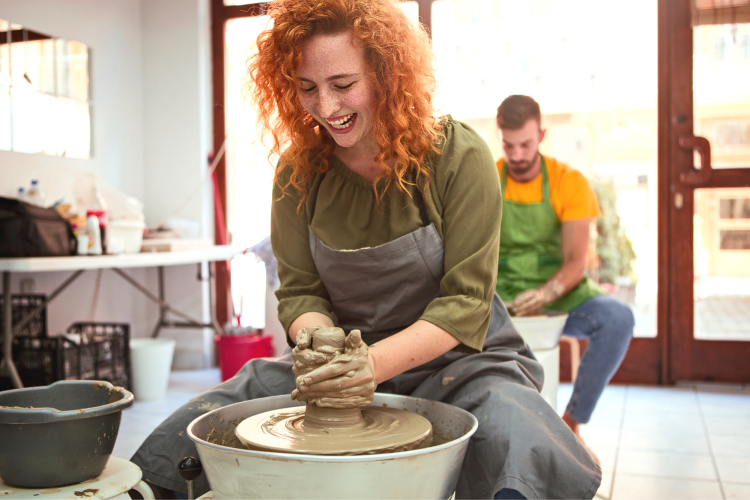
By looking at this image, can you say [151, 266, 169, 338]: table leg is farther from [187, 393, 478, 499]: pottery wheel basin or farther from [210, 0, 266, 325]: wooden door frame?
[187, 393, 478, 499]: pottery wheel basin

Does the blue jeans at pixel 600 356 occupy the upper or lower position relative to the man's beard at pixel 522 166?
lower

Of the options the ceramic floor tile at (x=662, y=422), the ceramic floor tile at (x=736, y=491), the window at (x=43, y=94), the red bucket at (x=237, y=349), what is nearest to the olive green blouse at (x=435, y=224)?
the ceramic floor tile at (x=736, y=491)

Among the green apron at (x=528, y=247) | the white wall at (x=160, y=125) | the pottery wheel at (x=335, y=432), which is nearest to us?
the pottery wheel at (x=335, y=432)

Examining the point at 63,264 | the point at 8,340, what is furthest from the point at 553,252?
the point at 8,340

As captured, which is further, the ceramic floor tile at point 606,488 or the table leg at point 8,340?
the table leg at point 8,340

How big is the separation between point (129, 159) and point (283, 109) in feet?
10.2

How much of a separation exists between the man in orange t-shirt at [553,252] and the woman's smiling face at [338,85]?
1204 mm

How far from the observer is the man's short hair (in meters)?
2.58

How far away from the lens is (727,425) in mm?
3037

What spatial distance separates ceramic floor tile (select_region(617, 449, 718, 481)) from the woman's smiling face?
177cm

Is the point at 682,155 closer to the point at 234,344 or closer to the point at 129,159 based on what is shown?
the point at 234,344

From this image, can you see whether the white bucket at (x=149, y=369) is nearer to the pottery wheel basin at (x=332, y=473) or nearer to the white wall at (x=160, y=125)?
the white wall at (x=160, y=125)

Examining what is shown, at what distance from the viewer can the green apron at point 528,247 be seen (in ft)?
8.85

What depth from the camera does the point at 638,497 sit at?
2.19m
